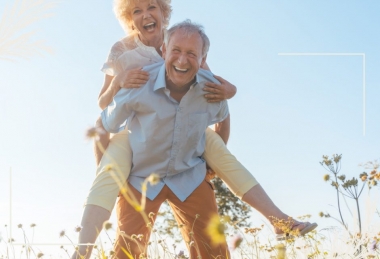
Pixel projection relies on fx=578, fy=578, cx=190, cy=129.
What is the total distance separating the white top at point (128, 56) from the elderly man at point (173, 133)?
26cm

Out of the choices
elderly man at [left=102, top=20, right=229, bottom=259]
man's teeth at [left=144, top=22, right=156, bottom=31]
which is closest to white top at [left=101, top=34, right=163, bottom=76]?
man's teeth at [left=144, top=22, right=156, bottom=31]

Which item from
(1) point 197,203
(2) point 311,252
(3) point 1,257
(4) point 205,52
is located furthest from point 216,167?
(3) point 1,257

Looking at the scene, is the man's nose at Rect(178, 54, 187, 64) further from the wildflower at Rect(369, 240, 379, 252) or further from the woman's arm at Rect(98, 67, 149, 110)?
the wildflower at Rect(369, 240, 379, 252)

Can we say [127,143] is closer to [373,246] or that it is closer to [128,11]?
[128,11]

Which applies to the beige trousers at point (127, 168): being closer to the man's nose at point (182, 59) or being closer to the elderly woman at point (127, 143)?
the elderly woman at point (127, 143)

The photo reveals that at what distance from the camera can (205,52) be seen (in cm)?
458

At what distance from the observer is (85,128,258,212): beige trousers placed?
14.7ft

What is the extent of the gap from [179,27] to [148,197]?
1394mm

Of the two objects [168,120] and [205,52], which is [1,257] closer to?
[168,120]

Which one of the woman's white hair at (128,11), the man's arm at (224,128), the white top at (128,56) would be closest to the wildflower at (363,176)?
the man's arm at (224,128)

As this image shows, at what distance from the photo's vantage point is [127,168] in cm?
466

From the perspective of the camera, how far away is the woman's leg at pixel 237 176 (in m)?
4.64

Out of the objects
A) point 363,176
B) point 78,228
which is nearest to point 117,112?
point 78,228

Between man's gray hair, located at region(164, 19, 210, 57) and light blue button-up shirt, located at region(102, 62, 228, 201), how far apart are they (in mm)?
232
